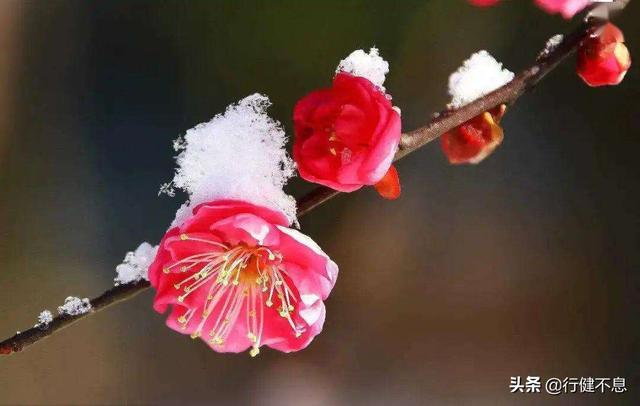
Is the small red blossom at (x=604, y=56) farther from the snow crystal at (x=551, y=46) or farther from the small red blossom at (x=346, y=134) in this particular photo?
the small red blossom at (x=346, y=134)

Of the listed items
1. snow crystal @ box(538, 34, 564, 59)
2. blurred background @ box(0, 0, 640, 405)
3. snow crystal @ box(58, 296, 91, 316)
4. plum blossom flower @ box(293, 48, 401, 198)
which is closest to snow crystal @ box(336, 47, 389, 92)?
plum blossom flower @ box(293, 48, 401, 198)

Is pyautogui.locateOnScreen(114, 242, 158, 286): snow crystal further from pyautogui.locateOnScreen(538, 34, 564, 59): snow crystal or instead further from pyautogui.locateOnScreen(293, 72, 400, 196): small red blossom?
pyautogui.locateOnScreen(538, 34, 564, 59): snow crystal

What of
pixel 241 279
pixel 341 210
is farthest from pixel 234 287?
pixel 341 210

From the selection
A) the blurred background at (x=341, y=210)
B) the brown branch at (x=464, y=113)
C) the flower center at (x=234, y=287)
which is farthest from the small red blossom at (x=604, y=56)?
the blurred background at (x=341, y=210)

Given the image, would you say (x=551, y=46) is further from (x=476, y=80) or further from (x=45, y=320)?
(x=45, y=320)

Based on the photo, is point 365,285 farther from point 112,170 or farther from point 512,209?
point 112,170

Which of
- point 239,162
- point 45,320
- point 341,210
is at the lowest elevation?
point 45,320

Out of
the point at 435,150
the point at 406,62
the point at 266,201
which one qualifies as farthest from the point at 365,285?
the point at 266,201
